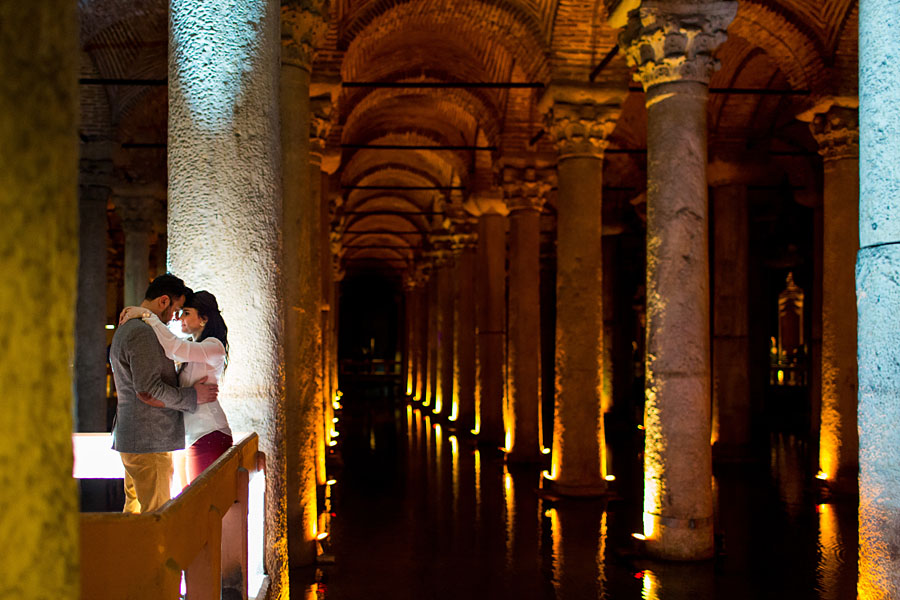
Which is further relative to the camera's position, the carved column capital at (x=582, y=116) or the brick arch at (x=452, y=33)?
the brick arch at (x=452, y=33)

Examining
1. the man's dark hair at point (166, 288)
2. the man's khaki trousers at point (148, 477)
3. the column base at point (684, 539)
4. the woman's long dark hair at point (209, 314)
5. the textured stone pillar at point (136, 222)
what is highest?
the textured stone pillar at point (136, 222)

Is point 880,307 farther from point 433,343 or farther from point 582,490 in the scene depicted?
point 433,343

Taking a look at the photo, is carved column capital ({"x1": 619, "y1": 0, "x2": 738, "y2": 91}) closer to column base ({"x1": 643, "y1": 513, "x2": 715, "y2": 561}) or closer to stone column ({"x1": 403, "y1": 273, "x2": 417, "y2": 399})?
column base ({"x1": 643, "y1": 513, "x2": 715, "y2": 561})

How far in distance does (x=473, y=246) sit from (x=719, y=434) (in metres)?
7.71

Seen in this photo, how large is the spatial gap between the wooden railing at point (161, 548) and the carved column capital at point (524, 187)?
11.1m

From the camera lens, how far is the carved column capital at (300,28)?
6.83m

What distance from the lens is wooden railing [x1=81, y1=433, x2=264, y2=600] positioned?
1645 mm

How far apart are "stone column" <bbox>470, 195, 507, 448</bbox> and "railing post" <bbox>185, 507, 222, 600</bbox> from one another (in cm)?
1274

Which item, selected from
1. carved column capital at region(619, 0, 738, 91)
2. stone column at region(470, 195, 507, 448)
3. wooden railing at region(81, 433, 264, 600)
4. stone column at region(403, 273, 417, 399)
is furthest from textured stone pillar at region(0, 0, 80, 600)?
stone column at region(403, 273, 417, 399)

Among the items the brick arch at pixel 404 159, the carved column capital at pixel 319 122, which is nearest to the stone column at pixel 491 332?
the brick arch at pixel 404 159

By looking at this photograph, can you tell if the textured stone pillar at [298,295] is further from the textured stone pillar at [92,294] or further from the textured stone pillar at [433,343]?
the textured stone pillar at [433,343]

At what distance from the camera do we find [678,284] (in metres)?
7.09

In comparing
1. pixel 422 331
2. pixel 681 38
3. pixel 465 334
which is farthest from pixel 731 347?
pixel 422 331

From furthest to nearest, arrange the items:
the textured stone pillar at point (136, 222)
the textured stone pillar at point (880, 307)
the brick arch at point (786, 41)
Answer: the textured stone pillar at point (136, 222) → the brick arch at point (786, 41) → the textured stone pillar at point (880, 307)
